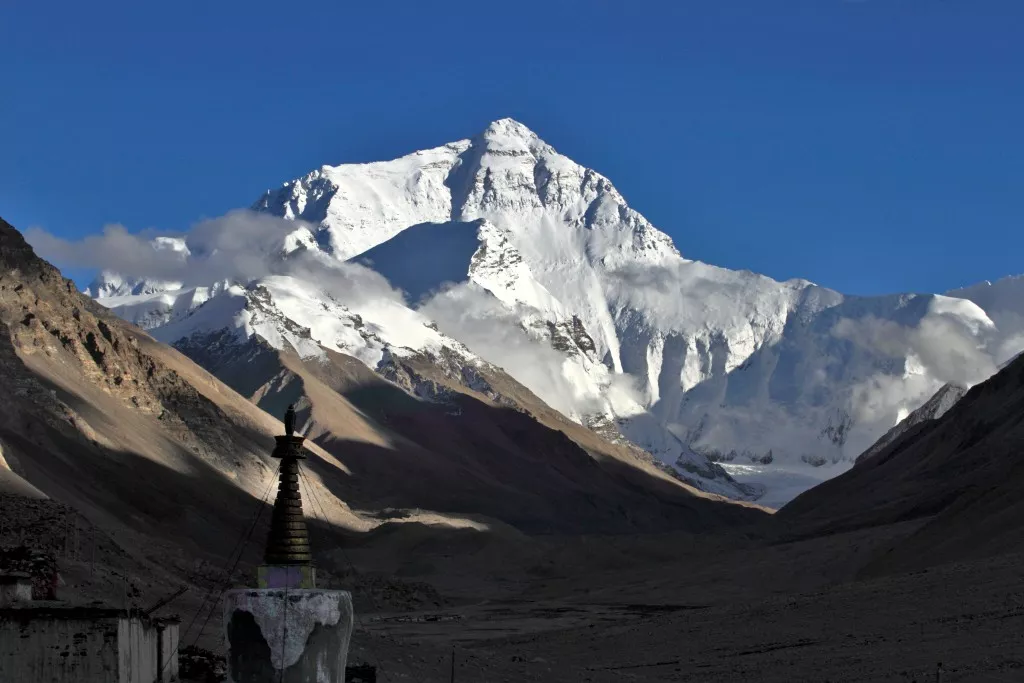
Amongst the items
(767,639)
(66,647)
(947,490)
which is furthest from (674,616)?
(947,490)

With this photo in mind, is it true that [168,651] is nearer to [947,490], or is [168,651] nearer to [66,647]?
[66,647]

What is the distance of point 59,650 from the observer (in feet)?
71.7

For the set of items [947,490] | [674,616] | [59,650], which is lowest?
[59,650]

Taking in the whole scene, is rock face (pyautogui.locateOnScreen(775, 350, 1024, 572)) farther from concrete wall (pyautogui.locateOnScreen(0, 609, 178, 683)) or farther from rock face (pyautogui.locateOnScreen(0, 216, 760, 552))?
concrete wall (pyautogui.locateOnScreen(0, 609, 178, 683))

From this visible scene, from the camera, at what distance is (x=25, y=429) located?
344 ft

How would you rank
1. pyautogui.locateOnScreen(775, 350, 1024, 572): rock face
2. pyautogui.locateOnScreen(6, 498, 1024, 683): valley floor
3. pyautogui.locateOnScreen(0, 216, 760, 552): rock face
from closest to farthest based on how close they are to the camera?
pyautogui.locateOnScreen(6, 498, 1024, 683): valley floor
pyautogui.locateOnScreen(775, 350, 1024, 572): rock face
pyautogui.locateOnScreen(0, 216, 760, 552): rock face

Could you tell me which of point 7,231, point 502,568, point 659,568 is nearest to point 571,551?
point 502,568

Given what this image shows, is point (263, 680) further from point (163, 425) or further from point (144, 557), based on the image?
point (163, 425)

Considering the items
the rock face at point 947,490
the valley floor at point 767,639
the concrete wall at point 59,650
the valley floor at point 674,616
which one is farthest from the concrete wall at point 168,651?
the rock face at point 947,490

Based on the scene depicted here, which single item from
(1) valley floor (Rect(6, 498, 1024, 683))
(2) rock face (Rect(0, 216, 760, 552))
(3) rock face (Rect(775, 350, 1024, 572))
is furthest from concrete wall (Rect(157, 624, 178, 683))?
(3) rock face (Rect(775, 350, 1024, 572))

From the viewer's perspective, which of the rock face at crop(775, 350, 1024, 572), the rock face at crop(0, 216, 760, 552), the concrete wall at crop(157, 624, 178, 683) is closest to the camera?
the concrete wall at crop(157, 624, 178, 683)

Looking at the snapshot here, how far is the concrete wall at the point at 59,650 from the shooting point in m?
21.4

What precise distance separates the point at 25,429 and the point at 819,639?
64.1 m

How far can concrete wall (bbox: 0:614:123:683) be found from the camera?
21.4 m
